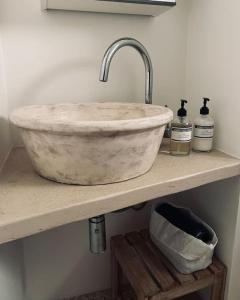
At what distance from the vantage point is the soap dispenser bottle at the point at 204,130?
80cm

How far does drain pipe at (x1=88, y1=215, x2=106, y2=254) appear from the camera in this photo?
31.9 inches

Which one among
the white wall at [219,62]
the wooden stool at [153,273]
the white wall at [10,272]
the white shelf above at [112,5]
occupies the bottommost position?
the wooden stool at [153,273]

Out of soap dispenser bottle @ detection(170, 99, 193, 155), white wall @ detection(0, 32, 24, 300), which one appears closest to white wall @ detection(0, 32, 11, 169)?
white wall @ detection(0, 32, 24, 300)

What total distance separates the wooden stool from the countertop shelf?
0.35 meters

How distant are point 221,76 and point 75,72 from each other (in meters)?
0.45

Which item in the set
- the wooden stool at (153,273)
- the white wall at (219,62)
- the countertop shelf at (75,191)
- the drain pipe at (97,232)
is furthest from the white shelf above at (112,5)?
the wooden stool at (153,273)

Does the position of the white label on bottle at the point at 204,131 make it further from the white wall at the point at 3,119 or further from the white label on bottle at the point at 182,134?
the white wall at the point at 3,119

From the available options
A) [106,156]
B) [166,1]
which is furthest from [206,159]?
[166,1]

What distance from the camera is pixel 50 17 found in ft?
2.65

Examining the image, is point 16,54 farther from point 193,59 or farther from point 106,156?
point 193,59

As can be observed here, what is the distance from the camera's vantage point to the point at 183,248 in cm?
83

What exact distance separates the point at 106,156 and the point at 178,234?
1.46 feet

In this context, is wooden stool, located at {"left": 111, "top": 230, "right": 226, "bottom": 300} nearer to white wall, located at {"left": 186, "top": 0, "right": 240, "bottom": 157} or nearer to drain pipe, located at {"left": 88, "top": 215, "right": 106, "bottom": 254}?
drain pipe, located at {"left": 88, "top": 215, "right": 106, "bottom": 254}

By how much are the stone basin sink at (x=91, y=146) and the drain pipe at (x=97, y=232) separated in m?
0.25
